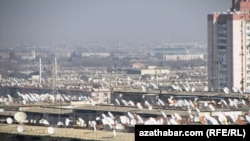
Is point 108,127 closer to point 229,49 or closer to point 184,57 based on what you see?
point 229,49

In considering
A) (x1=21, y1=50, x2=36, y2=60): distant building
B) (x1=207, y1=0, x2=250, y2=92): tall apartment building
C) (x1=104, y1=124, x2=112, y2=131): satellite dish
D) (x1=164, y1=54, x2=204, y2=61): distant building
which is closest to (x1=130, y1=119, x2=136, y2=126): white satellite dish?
(x1=104, y1=124, x2=112, y2=131): satellite dish

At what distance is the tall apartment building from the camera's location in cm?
3862

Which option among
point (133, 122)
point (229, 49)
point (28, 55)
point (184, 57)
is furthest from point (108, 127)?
point (184, 57)

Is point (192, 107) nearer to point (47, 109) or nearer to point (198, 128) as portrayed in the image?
point (47, 109)

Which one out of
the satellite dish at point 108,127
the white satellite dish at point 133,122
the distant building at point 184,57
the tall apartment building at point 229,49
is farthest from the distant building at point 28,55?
the satellite dish at point 108,127

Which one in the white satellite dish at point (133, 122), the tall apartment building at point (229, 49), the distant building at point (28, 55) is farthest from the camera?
the distant building at point (28, 55)

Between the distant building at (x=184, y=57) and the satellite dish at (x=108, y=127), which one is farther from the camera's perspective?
the distant building at (x=184, y=57)

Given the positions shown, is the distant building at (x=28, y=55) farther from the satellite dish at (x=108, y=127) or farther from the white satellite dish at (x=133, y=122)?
the satellite dish at (x=108, y=127)

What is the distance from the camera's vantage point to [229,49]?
131 feet

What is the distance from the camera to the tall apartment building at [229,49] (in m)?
38.6

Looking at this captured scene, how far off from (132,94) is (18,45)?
6587cm

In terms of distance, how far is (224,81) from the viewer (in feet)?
127

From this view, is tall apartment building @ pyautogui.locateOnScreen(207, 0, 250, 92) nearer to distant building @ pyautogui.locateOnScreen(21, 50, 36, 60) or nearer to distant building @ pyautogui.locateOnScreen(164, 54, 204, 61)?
distant building @ pyautogui.locateOnScreen(21, 50, 36, 60)

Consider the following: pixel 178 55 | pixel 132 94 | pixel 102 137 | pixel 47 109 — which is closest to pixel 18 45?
pixel 178 55
